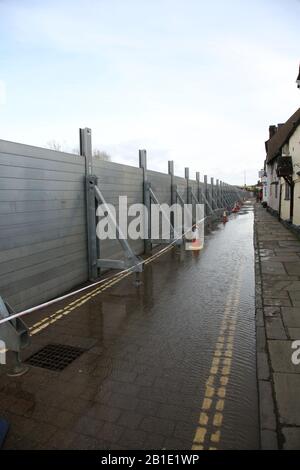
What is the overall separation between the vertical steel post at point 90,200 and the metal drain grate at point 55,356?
151 inches

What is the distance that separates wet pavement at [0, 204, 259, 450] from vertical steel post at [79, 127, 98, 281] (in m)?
1.36

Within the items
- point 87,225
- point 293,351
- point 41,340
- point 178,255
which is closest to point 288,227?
point 178,255

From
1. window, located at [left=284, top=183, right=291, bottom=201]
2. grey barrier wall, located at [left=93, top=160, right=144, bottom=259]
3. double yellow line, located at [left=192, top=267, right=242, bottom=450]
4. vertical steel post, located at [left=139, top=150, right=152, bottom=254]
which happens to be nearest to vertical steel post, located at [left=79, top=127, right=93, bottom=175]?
grey barrier wall, located at [left=93, top=160, right=144, bottom=259]

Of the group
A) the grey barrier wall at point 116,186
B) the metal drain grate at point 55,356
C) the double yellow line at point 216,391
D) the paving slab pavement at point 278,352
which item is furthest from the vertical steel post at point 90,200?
the paving slab pavement at point 278,352

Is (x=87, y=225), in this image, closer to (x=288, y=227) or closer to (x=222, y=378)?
(x=222, y=378)

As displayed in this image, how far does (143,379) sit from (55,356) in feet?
4.66

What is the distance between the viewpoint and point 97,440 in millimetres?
3125

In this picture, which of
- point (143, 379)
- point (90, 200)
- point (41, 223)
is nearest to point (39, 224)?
point (41, 223)

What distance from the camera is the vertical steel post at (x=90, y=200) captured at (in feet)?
27.9

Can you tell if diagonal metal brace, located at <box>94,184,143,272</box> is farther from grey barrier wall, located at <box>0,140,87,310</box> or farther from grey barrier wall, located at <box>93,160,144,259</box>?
grey barrier wall, located at <box>93,160,144,259</box>

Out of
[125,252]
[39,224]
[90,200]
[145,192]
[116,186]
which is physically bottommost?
[125,252]

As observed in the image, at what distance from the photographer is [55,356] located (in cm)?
480

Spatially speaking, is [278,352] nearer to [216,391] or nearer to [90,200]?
[216,391]
